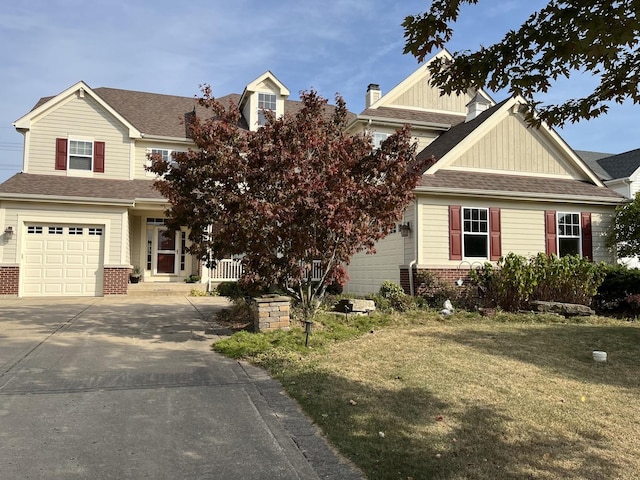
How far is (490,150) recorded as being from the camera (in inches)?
596

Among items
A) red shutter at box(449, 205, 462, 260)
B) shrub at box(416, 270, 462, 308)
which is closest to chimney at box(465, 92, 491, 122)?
red shutter at box(449, 205, 462, 260)

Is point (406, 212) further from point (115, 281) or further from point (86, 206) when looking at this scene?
point (86, 206)

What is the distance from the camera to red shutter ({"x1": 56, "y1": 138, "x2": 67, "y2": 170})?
16.9m

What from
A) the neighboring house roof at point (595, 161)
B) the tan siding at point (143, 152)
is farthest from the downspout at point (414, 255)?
the neighboring house roof at point (595, 161)

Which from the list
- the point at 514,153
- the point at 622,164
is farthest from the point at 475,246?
the point at 622,164

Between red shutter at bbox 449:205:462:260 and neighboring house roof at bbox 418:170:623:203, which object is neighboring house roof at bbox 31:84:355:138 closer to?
neighboring house roof at bbox 418:170:623:203

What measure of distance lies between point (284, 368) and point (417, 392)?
1830 mm

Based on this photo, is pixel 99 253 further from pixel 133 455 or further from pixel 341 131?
pixel 133 455

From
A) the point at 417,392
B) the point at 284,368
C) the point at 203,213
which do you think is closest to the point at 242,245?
the point at 203,213

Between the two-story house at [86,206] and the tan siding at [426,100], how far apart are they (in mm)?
6944

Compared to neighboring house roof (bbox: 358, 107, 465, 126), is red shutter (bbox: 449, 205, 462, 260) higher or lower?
lower

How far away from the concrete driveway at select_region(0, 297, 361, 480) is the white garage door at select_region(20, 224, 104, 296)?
8036 mm

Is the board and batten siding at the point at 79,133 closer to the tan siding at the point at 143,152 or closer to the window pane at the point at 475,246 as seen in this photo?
the tan siding at the point at 143,152

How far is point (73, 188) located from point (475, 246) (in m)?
13.3
